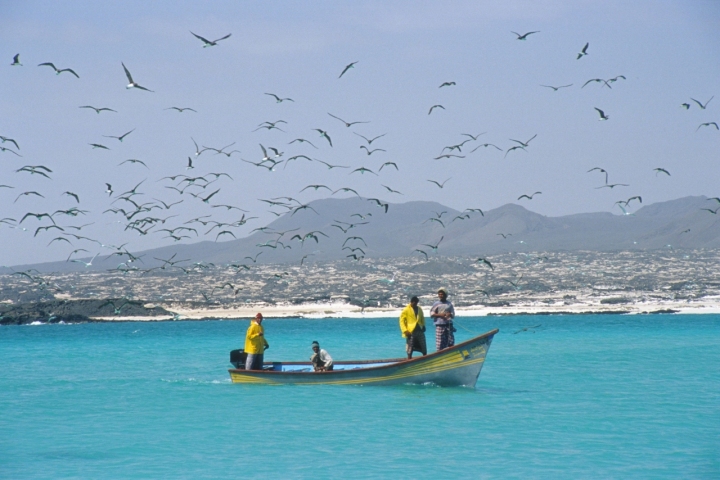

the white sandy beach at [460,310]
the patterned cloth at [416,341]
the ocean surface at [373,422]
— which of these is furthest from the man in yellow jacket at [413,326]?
the white sandy beach at [460,310]

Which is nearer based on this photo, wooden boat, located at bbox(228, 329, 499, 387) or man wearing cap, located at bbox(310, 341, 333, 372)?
wooden boat, located at bbox(228, 329, 499, 387)

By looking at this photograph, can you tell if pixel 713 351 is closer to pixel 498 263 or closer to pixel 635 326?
pixel 635 326

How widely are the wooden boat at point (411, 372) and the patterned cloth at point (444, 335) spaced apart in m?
0.22

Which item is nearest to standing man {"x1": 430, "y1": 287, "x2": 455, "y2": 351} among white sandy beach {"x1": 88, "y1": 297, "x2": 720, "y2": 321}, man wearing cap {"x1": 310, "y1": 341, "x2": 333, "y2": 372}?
man wearing cap {"x1": 310, "y1": 341, "x2": 333, "y2": 372}

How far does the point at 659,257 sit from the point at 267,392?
331 ft

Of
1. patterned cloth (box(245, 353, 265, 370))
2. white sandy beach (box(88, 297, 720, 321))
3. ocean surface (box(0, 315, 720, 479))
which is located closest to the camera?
ocean surface (box(0, 315, 720, 479))

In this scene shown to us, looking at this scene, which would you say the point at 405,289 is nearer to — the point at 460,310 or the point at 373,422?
the point at 460,310

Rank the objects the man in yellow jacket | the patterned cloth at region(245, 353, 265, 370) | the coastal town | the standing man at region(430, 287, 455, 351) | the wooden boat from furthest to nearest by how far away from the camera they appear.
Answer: the coastal town
the patterned cloth at region(245, 353, 265, 370)
the wooden boat
the man in yellow jacket
the standing man at region(430, 287, 455, 351)

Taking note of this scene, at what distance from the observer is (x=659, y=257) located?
11344 centimetres

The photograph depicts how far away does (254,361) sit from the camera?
72.6 feet

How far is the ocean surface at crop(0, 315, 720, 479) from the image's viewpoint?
43.3 ft

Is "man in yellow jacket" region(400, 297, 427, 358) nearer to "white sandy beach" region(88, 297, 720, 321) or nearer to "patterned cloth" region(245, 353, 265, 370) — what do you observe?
"patterned cloth" region(245, 353, 265, 370)

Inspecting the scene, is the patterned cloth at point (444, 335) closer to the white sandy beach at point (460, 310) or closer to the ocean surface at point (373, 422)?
the ocean surface at point (373, 422)

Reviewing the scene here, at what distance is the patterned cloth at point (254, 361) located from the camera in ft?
72.2
